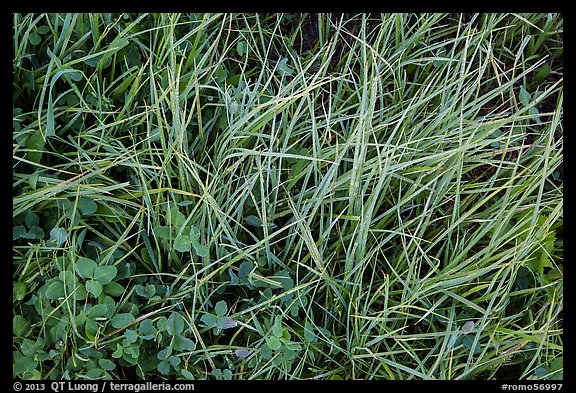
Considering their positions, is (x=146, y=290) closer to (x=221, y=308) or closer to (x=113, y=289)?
(x=113, y=289)

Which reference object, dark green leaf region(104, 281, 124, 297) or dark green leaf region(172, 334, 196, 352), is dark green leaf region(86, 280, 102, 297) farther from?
dark green leaf region(172, 334, 196, 352)

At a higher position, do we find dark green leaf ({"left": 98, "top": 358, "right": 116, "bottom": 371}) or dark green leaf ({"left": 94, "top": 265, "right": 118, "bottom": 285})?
dark green leaf ({"left": 94, "top": 265, "right": 118, "bottom": 285})

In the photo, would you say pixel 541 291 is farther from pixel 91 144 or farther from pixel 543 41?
pixel 91 144

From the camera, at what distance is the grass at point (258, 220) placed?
1.14 meters

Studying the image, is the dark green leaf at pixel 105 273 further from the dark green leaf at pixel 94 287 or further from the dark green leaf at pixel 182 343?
the dark green leaf at pixel 182 343

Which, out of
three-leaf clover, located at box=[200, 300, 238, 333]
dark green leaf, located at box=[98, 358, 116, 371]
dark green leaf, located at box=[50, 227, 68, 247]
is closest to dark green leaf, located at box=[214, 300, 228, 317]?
three-leaf clover, located at box=[200, 300, 238, 333]

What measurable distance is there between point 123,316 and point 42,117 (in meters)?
0.51

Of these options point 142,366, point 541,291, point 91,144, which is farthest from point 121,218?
point 541,291

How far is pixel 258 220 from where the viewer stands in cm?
123

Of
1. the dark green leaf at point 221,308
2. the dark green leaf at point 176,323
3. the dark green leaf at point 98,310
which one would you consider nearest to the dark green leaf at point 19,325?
the dark green leaf at point 98,310

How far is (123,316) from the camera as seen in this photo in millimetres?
1122

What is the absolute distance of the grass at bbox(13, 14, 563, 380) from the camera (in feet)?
3.74

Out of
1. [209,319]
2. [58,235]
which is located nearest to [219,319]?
[209,319]
